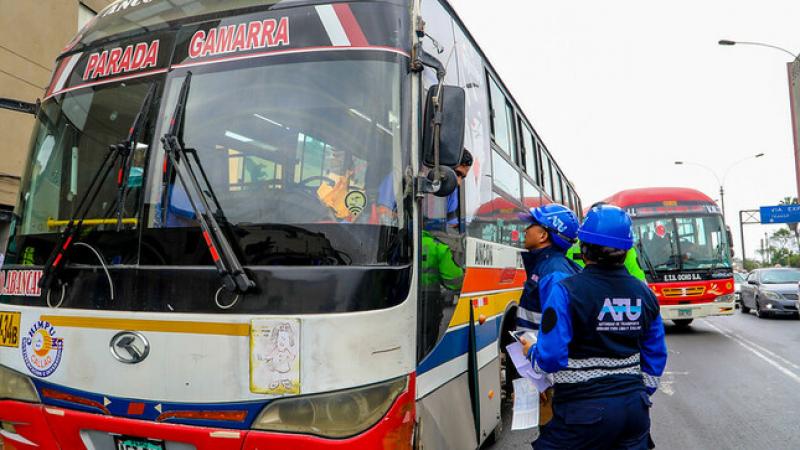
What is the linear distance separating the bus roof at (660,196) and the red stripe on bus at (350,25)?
13760mm

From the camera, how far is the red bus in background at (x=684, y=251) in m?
14.1

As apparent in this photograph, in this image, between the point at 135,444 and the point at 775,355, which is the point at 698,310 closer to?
the point at 775,355

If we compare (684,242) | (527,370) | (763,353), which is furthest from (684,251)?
(527,370)

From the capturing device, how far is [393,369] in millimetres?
2830

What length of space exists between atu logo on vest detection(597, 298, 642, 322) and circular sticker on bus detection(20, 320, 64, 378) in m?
2.83

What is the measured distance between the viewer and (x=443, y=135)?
3146 mm

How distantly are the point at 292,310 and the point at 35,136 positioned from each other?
2342mm

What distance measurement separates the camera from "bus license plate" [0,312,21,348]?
337 centimetres

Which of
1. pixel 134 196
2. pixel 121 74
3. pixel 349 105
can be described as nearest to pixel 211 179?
pixel 134 196

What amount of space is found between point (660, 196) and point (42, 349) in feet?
49.0

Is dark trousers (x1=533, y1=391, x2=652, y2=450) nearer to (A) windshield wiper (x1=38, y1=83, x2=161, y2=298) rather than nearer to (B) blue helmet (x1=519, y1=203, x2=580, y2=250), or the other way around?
(B) blue helmet (x1=519, y1=203, x2=580, y2=250)

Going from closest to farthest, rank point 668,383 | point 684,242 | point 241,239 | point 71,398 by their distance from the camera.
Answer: point 241,239
point 71,398
point 668,383
point 684,242

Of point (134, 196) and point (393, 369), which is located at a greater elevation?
point (134, 196)

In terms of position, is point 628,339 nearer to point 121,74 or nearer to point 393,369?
point 393,369
